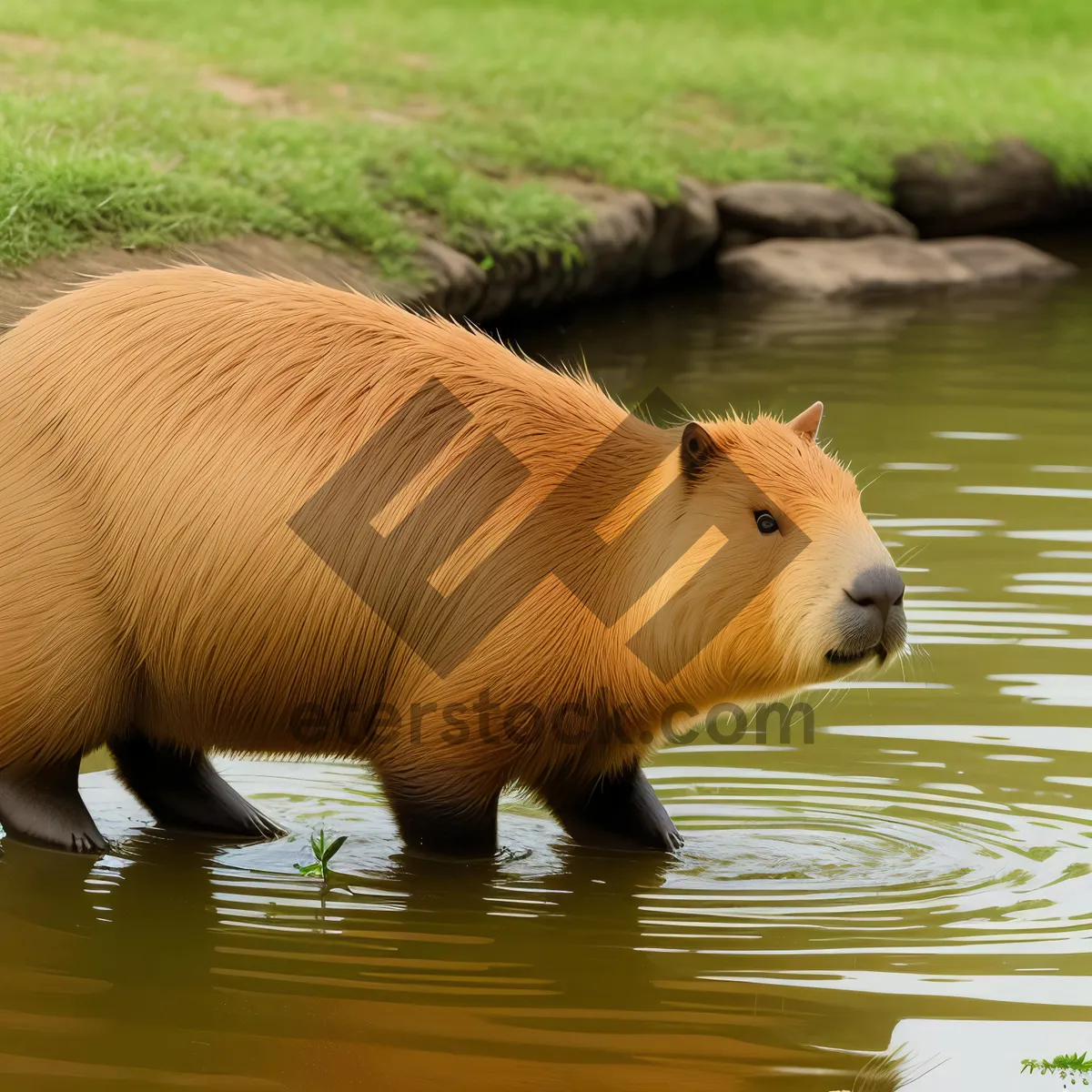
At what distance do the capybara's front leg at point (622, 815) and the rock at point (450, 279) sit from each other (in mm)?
5587

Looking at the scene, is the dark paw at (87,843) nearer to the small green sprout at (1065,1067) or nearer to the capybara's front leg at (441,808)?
the capybara's front leg at (441,808)

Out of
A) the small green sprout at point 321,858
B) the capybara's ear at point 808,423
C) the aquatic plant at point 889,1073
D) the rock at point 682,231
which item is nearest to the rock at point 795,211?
the rock at point 682,231

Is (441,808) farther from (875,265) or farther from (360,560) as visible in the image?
(875,265)

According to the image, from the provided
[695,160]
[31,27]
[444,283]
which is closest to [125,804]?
[444,283]

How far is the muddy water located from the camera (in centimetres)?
358

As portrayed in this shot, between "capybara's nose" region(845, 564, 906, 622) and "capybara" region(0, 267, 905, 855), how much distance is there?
0.59ft

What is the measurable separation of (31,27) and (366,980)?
35.1 feet

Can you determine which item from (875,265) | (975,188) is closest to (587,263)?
(875,265)

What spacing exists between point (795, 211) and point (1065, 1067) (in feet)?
38.4

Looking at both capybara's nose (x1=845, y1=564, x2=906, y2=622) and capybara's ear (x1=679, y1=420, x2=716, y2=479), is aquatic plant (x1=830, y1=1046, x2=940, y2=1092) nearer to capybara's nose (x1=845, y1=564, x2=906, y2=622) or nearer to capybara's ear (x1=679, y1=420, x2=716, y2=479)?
capybara's nose (x1=845, y1=564, x2=906, y2=622)

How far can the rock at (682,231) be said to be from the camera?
44.2ft

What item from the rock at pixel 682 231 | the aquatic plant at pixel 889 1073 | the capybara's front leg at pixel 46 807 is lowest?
the aquatic plant at pixel 889 1073

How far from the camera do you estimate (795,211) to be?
1452 centimetres

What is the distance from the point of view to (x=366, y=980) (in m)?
3.91
